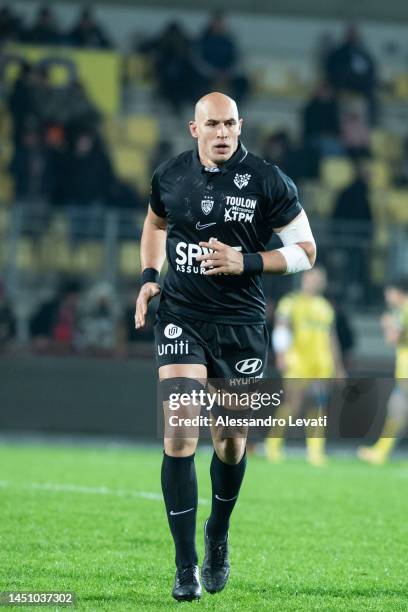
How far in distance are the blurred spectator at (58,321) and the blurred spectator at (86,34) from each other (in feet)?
17.8

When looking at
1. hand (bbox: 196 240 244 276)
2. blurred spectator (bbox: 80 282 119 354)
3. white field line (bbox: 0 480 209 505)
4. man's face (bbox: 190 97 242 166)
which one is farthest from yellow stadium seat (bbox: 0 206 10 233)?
hand (bbox: 196 240 244 276)

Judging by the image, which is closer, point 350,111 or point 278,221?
point 278,221

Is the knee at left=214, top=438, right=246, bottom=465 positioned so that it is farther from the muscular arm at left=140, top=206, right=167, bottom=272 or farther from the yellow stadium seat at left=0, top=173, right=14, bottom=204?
the yellow stadium seat at left=0, top=173, right=14, bottom=204

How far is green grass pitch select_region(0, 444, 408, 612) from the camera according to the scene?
5672mm

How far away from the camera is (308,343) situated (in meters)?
15.7

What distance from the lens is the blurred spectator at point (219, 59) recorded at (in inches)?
813

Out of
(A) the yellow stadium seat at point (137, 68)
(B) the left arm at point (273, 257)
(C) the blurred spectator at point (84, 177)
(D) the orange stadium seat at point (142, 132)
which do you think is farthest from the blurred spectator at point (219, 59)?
(B) the left arm at point (273, 257)

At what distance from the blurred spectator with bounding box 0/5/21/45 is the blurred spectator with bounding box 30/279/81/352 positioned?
18.1 feet

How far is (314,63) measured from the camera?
22391mm

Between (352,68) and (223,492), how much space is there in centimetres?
1620

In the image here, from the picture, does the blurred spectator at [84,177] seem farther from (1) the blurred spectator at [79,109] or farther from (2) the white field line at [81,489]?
(2) the white field line at [81,489]

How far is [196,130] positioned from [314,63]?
16.9m

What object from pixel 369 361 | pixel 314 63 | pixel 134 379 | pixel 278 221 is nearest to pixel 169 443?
pixel 278 221

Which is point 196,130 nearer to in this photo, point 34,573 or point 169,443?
point 169,443
